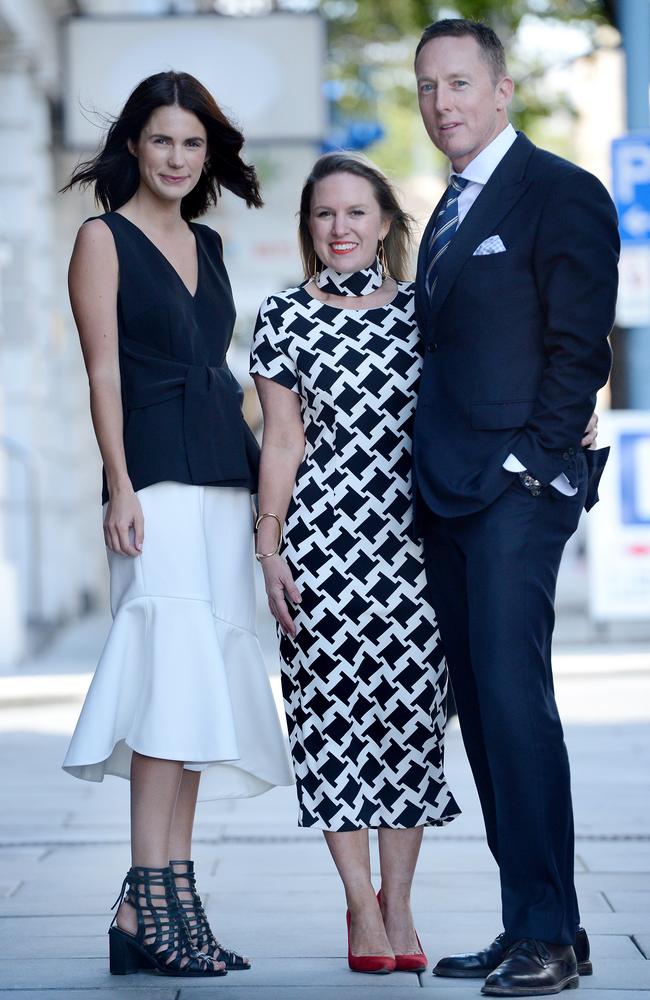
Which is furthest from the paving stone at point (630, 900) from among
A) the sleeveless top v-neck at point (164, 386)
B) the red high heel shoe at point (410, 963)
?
the sleeveless top v-neck at point (164, 386)

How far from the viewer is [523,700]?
363cm

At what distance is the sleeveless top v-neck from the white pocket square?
736 millimetres

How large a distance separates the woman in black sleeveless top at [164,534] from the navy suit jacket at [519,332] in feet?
1.83

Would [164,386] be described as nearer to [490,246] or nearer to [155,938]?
[490,246]

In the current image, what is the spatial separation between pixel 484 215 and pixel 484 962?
64.3 inches

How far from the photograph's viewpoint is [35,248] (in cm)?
1311

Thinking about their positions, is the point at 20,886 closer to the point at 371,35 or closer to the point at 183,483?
the point at 183,483

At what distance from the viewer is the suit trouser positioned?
11.8ft

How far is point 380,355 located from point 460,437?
1.20 feet

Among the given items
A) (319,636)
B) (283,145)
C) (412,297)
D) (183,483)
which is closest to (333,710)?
(319,636)

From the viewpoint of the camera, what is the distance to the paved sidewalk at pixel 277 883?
378cm

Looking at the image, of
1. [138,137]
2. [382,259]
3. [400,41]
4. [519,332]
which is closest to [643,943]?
[519,332]

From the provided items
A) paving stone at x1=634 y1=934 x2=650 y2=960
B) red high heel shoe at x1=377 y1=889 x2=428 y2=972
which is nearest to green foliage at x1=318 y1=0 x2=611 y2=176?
paving stone at x1=634 y1=934 x2=650 y2=960

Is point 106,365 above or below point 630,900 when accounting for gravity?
above
